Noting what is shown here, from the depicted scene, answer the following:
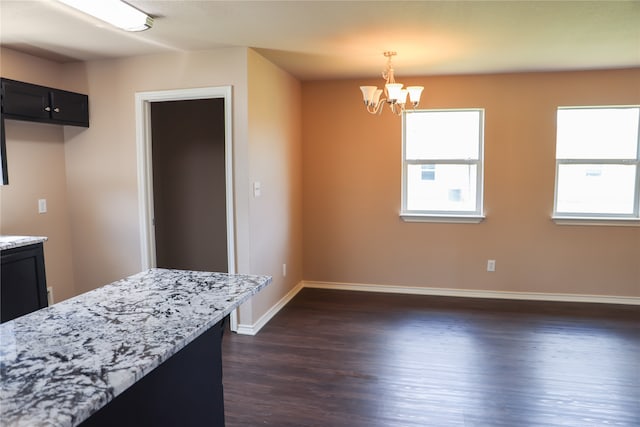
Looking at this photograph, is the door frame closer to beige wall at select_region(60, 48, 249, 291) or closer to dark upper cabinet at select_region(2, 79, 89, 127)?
beige wall at select_region(60, 48, 249, 291)

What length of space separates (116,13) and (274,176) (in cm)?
181

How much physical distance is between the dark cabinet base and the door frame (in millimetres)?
1817

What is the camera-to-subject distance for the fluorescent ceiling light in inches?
88.6

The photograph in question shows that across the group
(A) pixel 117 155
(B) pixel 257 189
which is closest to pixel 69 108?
(A) pixel 117 155

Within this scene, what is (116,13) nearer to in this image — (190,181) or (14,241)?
(14,241)

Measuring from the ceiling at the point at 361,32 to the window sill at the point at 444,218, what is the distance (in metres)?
1.48

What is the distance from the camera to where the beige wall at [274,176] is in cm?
339

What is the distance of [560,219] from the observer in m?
4.14

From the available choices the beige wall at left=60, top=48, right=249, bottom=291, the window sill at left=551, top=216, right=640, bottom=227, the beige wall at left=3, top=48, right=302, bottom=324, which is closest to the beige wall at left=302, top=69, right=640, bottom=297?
the window sill at left=551, top=216, right=640, bottom=227

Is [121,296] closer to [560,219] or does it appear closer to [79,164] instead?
[79,164]

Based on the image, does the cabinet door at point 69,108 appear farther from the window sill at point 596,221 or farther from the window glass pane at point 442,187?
the window sill at point 596,221

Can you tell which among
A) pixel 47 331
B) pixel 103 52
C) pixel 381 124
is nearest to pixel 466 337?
pixel 381 124

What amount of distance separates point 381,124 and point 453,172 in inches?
35.8

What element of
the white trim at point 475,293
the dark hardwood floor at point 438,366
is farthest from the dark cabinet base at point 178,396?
the white trim at point 475,293
